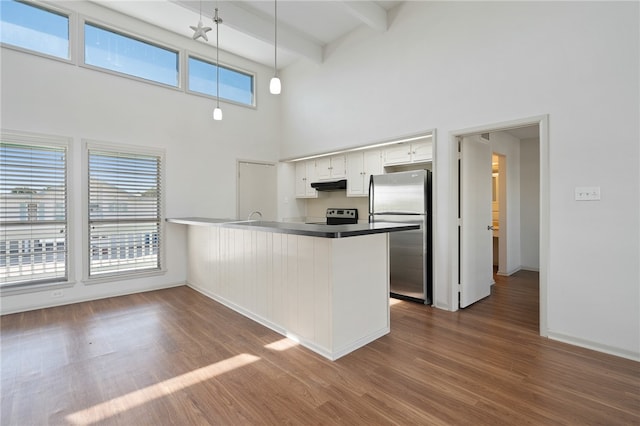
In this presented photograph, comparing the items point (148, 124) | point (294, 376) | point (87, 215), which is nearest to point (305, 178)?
point (148, 124)

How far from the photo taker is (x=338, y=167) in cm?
521

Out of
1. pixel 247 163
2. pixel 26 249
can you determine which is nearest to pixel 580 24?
pixel 247 163

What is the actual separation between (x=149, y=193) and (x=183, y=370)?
122 inches

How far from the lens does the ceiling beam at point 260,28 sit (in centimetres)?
407

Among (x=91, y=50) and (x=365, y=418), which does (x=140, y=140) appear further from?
(x=365, y=418)

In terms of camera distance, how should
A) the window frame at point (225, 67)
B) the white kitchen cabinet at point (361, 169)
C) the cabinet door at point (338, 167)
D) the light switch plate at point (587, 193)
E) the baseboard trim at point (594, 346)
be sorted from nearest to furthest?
the baseboard trim at point (594, 346)
the light switch plate at point (587, 193)
the white kitchen cabinet at point (361, 169)
the window frame at point (225, 67)
the cabinet door at point (338, 167)

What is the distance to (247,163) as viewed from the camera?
569cm

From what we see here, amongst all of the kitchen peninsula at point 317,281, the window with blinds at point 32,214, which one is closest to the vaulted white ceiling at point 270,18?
the window with blinds at point 32,214

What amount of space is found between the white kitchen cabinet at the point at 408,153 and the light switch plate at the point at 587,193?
5.22 ft

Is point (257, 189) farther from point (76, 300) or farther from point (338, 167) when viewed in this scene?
point (76, 300)

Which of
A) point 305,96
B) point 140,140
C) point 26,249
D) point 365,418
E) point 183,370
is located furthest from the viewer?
point 305,96

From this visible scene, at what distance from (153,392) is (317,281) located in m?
1.36

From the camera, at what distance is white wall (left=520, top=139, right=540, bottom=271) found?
5887 millimetres

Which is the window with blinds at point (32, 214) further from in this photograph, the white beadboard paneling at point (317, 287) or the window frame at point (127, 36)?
the white beadboard paneling at point (317, 287)
